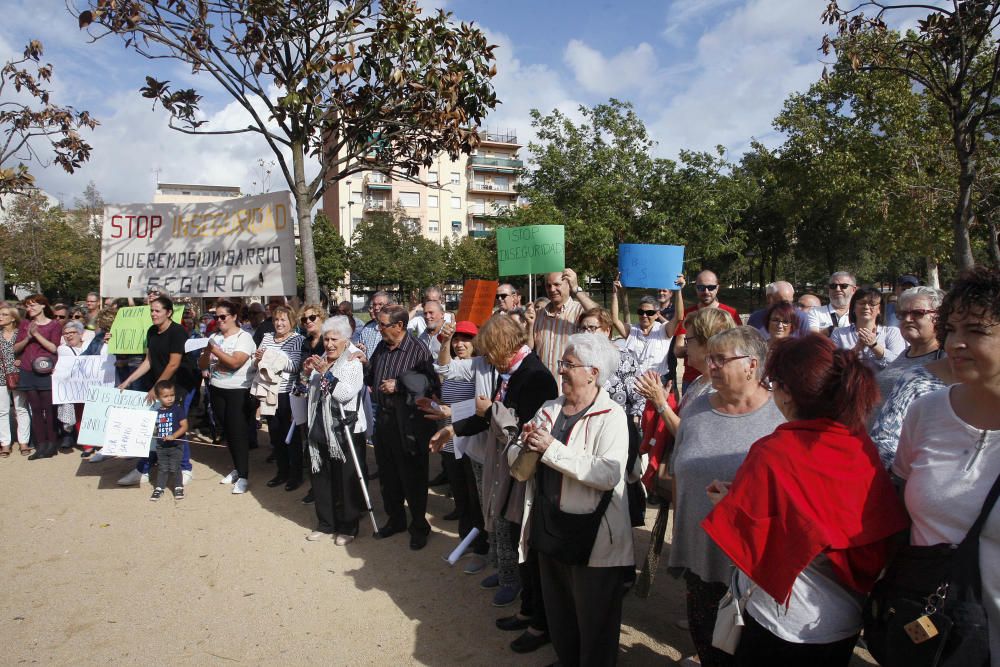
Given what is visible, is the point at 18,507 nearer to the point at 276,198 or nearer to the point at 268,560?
the point at 268,560

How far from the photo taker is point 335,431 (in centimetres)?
506

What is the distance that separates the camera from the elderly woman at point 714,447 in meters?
2.54

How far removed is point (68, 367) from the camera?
306 inches

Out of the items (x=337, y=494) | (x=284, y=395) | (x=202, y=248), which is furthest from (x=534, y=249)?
(x=202, y=248)

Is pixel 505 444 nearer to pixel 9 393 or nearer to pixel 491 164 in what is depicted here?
pixel 9 393

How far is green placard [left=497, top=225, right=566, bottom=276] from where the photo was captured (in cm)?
692

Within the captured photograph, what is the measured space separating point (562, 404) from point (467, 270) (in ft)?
144

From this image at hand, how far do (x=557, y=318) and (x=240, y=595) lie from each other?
3231 millimetres

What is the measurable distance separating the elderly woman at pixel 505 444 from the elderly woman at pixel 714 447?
0.91 meters

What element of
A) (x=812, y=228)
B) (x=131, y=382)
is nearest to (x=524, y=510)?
(x=131, y=382)

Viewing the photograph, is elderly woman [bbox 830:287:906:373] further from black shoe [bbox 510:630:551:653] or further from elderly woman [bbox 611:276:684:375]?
black shoe [bbox 510:630:551:653]

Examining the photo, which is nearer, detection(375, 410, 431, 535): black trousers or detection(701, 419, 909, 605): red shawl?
detection(701, 419, 909, 605): red shawl

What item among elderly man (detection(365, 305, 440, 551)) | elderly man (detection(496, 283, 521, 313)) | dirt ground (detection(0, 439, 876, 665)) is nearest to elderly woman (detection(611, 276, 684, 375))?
elderly man (detection(496, 283, 521, 313))

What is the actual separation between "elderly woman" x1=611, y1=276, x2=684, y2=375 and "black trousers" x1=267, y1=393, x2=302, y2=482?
361 centimetres
